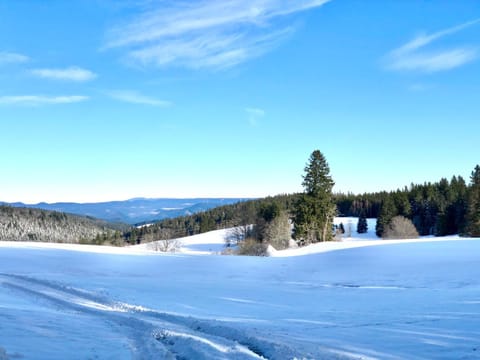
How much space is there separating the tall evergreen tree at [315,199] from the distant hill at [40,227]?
9664 centimetres

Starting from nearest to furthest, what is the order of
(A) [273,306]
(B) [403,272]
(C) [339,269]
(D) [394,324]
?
(D) [394,324]
(A) [273,306]
(B) [403,272]
(C) [339,269]

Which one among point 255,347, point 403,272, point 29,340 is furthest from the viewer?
point 403,272

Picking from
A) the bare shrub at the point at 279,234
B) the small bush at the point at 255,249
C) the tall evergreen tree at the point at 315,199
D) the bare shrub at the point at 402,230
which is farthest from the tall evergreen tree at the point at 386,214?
the small bush at the point at 255,249

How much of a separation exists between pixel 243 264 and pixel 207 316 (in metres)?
18.5

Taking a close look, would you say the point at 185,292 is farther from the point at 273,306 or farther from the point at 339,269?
the point at 339,269

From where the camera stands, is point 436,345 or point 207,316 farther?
point 207,316

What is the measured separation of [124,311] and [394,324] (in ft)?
26.1

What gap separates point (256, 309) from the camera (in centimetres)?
1464

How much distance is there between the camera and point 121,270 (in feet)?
89.7

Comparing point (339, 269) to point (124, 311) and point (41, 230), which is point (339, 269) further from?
point (41, 230)

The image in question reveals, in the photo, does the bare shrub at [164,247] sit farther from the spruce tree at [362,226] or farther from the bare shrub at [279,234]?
the spruce tree at [362,226]

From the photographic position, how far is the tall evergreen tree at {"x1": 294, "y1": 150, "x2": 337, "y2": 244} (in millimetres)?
49594

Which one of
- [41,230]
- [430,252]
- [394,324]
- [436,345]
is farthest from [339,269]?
[41,230]

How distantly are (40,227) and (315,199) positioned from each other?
441 ft
